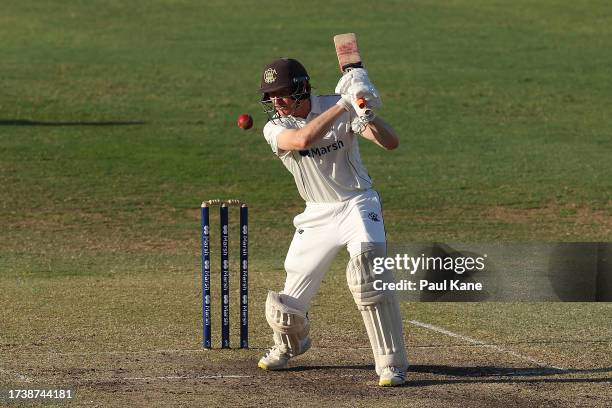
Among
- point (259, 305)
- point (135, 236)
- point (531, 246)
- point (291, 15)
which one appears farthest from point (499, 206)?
point (291, 15)

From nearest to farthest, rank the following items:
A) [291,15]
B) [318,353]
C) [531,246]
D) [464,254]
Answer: [318,353], [464,254], [531,246], [291,15]

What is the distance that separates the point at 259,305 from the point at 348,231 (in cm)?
377

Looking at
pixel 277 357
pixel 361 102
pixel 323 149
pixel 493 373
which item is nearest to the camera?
pixel 361 102

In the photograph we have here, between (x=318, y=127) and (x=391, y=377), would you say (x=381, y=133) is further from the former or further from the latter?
(x=391, y=377)

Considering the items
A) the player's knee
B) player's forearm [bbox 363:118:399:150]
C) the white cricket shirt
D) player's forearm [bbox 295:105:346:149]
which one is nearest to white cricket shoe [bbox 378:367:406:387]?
the player's knee

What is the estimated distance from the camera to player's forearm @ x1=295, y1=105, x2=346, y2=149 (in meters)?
8.67

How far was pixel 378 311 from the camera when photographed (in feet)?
29.6

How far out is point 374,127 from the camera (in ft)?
29.3

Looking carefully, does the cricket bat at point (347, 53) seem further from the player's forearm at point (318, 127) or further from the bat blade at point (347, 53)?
the player's forearm at point (318, 127)

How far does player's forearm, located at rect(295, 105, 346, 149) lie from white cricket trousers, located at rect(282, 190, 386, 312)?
2.21 feet

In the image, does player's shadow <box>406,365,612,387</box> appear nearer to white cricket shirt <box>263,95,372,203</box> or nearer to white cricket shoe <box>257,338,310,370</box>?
white cricket shoe <box>257,338,310,370</box>

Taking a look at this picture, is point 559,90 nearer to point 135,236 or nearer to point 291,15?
point 291,15

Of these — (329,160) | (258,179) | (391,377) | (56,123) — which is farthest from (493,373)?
(56,123)

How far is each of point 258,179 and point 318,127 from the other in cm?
1402
